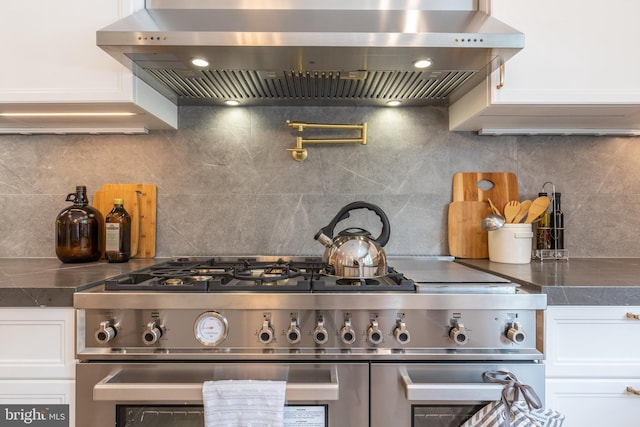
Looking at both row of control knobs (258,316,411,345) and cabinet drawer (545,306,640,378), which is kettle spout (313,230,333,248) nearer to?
row of control knobs (258,316,411,345)

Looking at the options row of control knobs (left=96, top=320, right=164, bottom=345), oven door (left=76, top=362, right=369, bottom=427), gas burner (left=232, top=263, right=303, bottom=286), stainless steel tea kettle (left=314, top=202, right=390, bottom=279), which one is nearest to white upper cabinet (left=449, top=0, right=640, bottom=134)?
stainless steel tea kettle (left=314, top=202, right=390, bottom=279)

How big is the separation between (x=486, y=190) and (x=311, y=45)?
3.10ft

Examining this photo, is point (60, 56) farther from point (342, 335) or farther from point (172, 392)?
point (342, 335)

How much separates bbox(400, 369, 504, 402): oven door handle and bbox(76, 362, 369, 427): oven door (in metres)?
0.12

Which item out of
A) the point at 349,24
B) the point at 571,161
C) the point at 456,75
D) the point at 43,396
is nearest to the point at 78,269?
the point at 43,396

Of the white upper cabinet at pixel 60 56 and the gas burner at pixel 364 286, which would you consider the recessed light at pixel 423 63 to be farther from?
the white upper cabinet at pixel 60 56

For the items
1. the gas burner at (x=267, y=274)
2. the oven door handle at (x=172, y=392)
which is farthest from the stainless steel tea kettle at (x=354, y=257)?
the oven door handle at (x=172, y=392)

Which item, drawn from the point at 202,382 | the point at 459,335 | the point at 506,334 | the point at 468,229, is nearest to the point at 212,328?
the point at 202,382

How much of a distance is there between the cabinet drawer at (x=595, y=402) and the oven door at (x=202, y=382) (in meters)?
0.48

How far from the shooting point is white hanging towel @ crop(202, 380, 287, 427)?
2.86 feet

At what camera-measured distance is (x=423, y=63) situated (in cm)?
117

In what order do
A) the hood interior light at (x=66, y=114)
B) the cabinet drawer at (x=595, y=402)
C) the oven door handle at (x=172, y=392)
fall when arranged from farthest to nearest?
the hood interior light at (x=66, y=114) < the cabinet drawer at (x=595, y=402) < the oven door handle at (x=172, y=392)

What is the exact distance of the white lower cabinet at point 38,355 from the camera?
94 centimetres

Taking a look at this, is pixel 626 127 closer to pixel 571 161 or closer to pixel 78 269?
pixel 571 161
